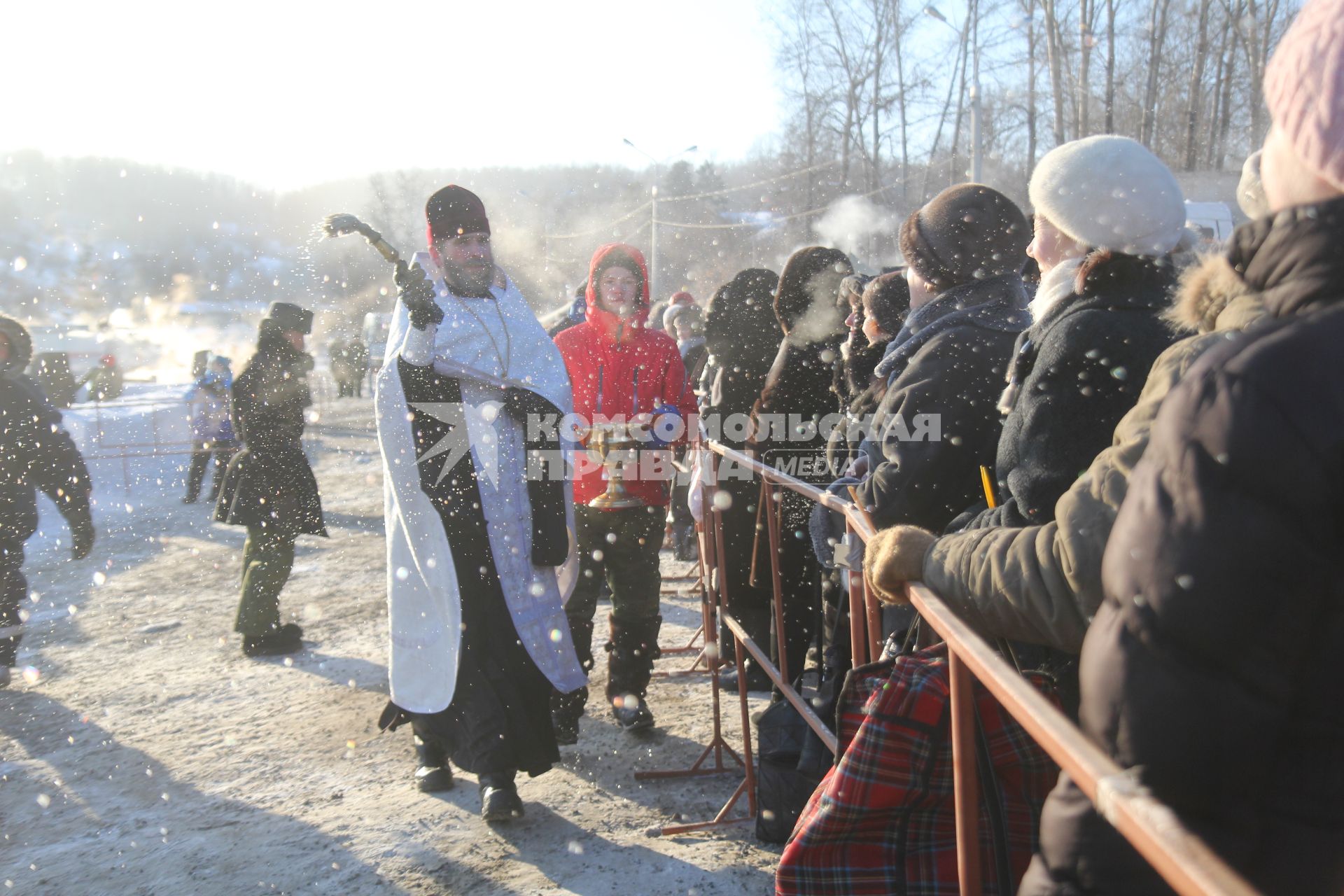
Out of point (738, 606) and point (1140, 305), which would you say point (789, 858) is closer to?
point (1140, 305)

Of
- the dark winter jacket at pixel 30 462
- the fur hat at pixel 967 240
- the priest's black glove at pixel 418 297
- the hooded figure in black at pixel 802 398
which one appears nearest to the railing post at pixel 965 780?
the fur hat at pixel 967 240

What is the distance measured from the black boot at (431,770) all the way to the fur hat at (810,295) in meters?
2.44

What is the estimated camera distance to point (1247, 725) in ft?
3.13

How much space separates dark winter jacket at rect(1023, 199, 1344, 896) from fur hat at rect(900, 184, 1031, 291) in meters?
1.67

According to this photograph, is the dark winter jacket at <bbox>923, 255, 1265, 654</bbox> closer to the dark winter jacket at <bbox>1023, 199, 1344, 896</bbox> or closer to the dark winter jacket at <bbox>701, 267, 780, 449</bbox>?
the dark winter jacket at <bbox>1023, 199, 1344, 896</bbox>

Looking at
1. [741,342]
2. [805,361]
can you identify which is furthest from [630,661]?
[741,342]

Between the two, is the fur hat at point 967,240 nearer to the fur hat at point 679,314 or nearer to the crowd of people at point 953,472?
the crowd of people at point 953,472

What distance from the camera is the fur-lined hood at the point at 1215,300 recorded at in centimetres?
108

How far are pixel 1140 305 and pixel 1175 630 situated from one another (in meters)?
1.12

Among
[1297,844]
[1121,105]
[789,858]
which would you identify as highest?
[1121,105]

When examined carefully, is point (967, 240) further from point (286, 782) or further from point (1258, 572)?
point (286, 782)

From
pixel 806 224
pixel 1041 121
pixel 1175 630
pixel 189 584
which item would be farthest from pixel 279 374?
pixel 806 224

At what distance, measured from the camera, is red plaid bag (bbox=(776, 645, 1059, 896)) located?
149 cm

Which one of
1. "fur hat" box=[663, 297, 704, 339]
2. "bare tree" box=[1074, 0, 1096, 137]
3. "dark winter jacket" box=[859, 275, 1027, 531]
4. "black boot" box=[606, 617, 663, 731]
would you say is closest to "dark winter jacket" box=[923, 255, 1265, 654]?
"dark winter jacket" box=[859, 275, 1027, 531]
